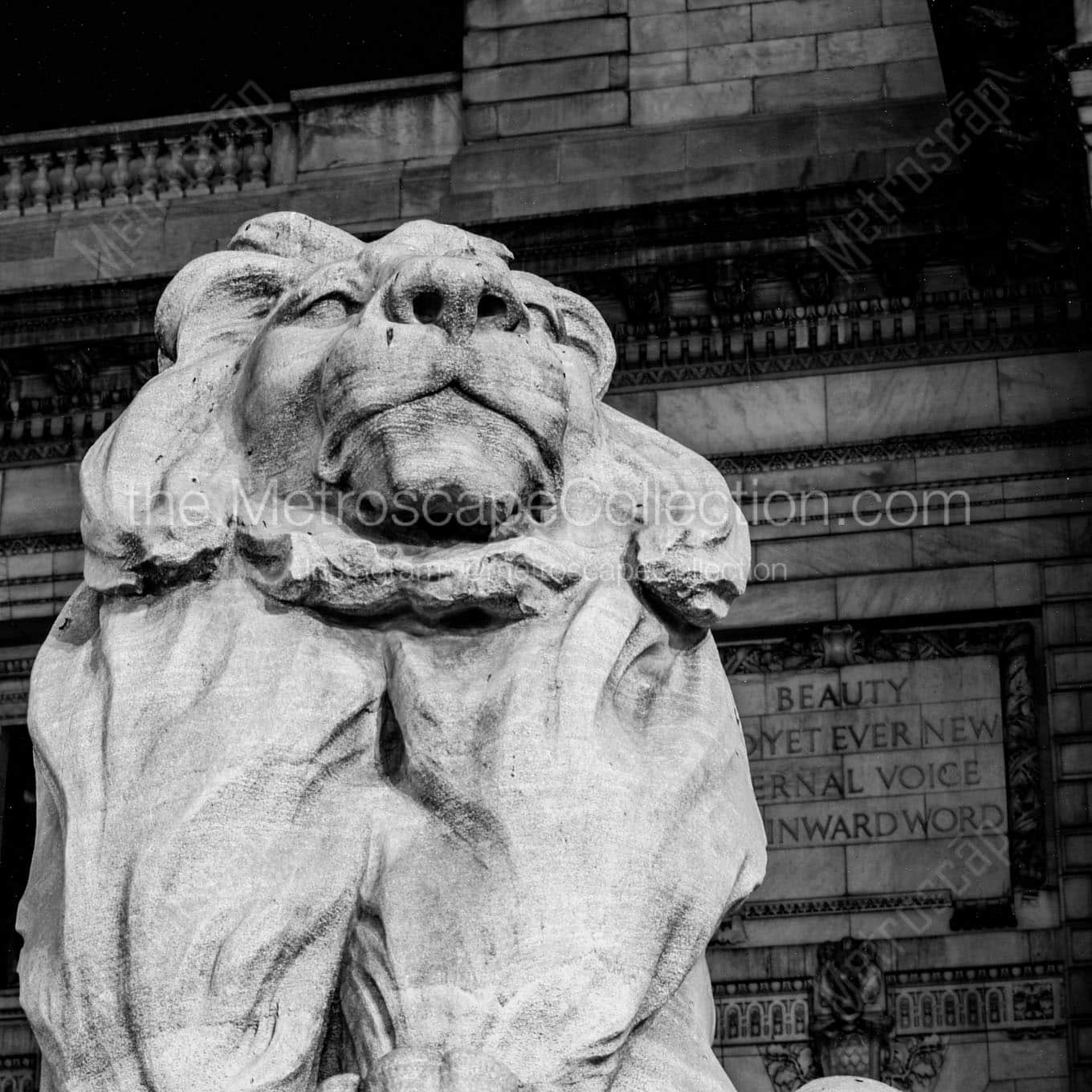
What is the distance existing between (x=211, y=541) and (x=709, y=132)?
1212 cm

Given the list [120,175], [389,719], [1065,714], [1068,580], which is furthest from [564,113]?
[389,719]

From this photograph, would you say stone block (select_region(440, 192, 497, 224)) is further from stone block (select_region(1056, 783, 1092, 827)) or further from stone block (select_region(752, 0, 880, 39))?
stone block (select_region(1056, 783, 1092, 827))

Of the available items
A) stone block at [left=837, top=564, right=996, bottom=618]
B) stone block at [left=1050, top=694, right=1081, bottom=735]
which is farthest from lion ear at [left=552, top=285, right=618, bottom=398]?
stone block at [left=837, top=564, right=996, bottom=618]

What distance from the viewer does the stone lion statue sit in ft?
15.8

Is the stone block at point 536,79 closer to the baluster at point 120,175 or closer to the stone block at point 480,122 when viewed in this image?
the stone block at point 480,122

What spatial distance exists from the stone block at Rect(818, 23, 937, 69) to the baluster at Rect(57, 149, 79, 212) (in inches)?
190

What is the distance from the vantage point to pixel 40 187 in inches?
730

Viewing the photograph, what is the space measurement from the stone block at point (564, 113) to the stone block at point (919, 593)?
368cm

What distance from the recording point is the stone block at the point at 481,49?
18000 mm

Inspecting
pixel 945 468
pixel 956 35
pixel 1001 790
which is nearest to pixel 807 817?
pixel 1001 790

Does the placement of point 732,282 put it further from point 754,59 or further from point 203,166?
point 203,166

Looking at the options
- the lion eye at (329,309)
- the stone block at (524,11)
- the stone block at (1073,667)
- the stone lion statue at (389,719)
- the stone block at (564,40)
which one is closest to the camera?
the stone lion statue at (389,719)

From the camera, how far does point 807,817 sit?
48.4ft

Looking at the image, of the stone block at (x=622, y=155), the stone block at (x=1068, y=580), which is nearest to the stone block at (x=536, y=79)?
the stone block at (x=622, y=155)
